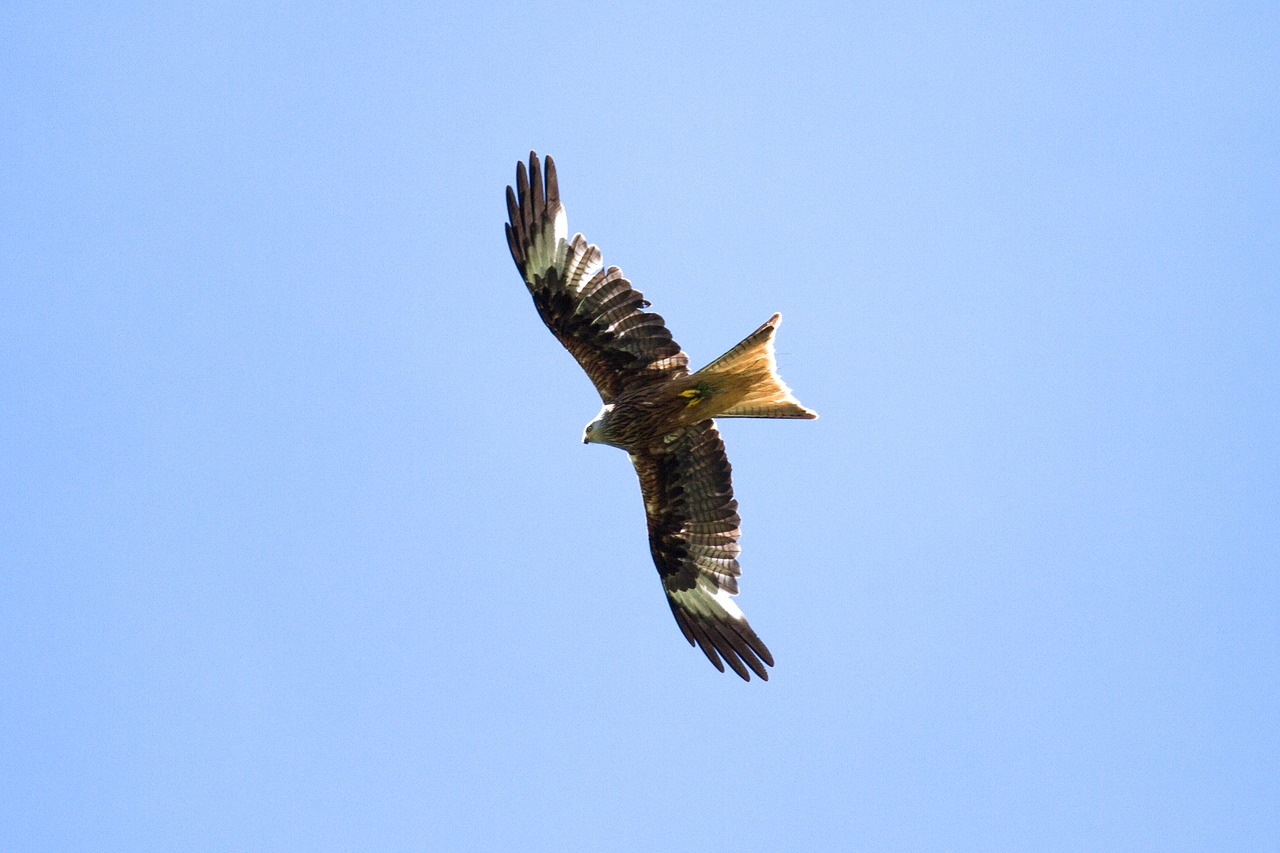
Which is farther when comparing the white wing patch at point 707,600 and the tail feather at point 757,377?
the white wing patch at point 707,600

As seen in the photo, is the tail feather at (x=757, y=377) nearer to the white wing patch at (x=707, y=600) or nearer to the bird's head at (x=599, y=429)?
the bird's head at (x=599, y=429)

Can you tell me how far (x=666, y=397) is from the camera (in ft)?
29.1

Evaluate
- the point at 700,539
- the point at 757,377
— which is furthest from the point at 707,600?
the point at 757,377

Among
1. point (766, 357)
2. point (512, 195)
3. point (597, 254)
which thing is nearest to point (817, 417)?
point (766, 357)

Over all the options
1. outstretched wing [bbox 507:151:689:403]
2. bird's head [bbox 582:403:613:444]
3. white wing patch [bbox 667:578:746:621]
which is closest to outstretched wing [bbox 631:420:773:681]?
white wing patch [bbox 667:578:746:621]

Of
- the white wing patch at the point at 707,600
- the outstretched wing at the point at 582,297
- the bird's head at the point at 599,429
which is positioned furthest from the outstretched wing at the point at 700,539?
the outstretched wing at the point at 582,297

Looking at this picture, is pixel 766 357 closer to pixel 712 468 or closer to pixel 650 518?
pixel 712 468

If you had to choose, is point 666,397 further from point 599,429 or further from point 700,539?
point 700,539

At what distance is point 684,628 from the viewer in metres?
9.63

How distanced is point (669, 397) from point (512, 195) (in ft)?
6.10

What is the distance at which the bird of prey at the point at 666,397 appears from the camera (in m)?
8.87

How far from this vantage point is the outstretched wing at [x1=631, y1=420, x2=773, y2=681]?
943 centimetres

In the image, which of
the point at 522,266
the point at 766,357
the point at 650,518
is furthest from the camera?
the point at 650,518

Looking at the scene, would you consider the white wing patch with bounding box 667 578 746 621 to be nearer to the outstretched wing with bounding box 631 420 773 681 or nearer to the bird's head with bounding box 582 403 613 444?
the outstretched wing with bounding box 631 420 773 681
